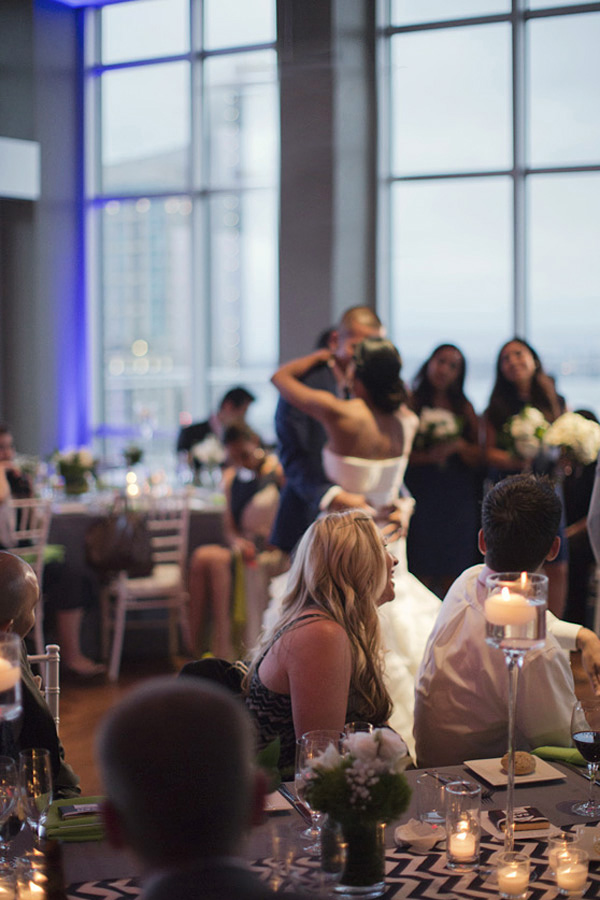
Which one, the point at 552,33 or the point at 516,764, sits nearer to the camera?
the point at 516,764

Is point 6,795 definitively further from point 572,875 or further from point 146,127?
point 146,127

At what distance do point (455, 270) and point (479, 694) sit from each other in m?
7.13

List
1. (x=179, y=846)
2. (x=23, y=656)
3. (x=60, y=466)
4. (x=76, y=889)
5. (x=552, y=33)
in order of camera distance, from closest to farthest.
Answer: (x=179, y=846), (x=76, y=889), (x=23, y=656), (x=60, y=466), (x=552, y=33)

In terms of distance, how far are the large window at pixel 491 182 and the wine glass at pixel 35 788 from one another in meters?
7.34

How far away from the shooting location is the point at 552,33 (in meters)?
8.64

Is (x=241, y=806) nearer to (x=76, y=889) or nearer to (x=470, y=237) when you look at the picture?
(x=76, y=889)

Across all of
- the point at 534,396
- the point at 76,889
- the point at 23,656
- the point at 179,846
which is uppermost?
the point at 534,396

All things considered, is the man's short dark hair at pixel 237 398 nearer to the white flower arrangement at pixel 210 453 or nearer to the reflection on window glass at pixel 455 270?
the white flower arrangement at pixel 210 453

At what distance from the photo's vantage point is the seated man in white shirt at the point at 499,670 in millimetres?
2332

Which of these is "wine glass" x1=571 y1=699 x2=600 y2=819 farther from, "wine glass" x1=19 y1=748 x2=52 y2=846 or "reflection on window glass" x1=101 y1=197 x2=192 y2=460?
"reflection on window glass" x1=101 y1=197 x2=192 y2=460

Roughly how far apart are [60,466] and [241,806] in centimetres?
626

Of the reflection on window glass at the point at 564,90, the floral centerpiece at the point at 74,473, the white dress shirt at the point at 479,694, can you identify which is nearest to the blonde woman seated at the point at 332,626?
→ the white dress shirt at the point at 479,694

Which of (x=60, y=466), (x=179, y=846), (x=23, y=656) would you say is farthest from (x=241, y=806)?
(x=60, y=466)

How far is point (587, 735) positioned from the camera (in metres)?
1.97
